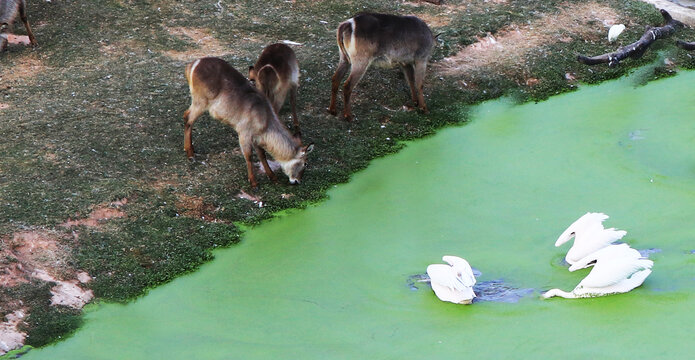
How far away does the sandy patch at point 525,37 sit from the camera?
11039 millimetres

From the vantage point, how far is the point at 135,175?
838cm

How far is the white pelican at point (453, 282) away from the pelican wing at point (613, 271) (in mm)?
848

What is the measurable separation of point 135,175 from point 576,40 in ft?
20.5

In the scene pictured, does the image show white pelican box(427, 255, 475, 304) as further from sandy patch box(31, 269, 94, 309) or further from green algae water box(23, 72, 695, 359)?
sandy patch box(31, 269, 94, 309)

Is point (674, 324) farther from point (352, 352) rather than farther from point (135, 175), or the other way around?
point (135, 175)

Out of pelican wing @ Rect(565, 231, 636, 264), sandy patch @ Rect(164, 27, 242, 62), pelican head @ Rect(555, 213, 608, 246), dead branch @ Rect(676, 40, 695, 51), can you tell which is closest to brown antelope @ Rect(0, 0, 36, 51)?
sandy patch @ Rect(164, 27, 242, 62)

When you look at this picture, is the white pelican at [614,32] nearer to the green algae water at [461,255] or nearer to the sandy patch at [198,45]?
the green algae water at [461,255]

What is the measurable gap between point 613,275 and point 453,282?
114cm

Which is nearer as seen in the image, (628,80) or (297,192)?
(297,192)

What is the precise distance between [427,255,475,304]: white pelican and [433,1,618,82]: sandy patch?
4562mm

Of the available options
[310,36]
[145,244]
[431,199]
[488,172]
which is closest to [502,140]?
[488,172]

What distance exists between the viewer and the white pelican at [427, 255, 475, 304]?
21.5ft

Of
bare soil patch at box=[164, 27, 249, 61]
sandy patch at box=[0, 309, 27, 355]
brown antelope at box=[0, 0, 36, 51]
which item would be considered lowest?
sandy patch at box=[0, 309, 27, 355]

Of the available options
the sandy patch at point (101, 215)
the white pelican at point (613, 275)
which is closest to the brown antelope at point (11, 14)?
the sandy patch at point (101, 215)
